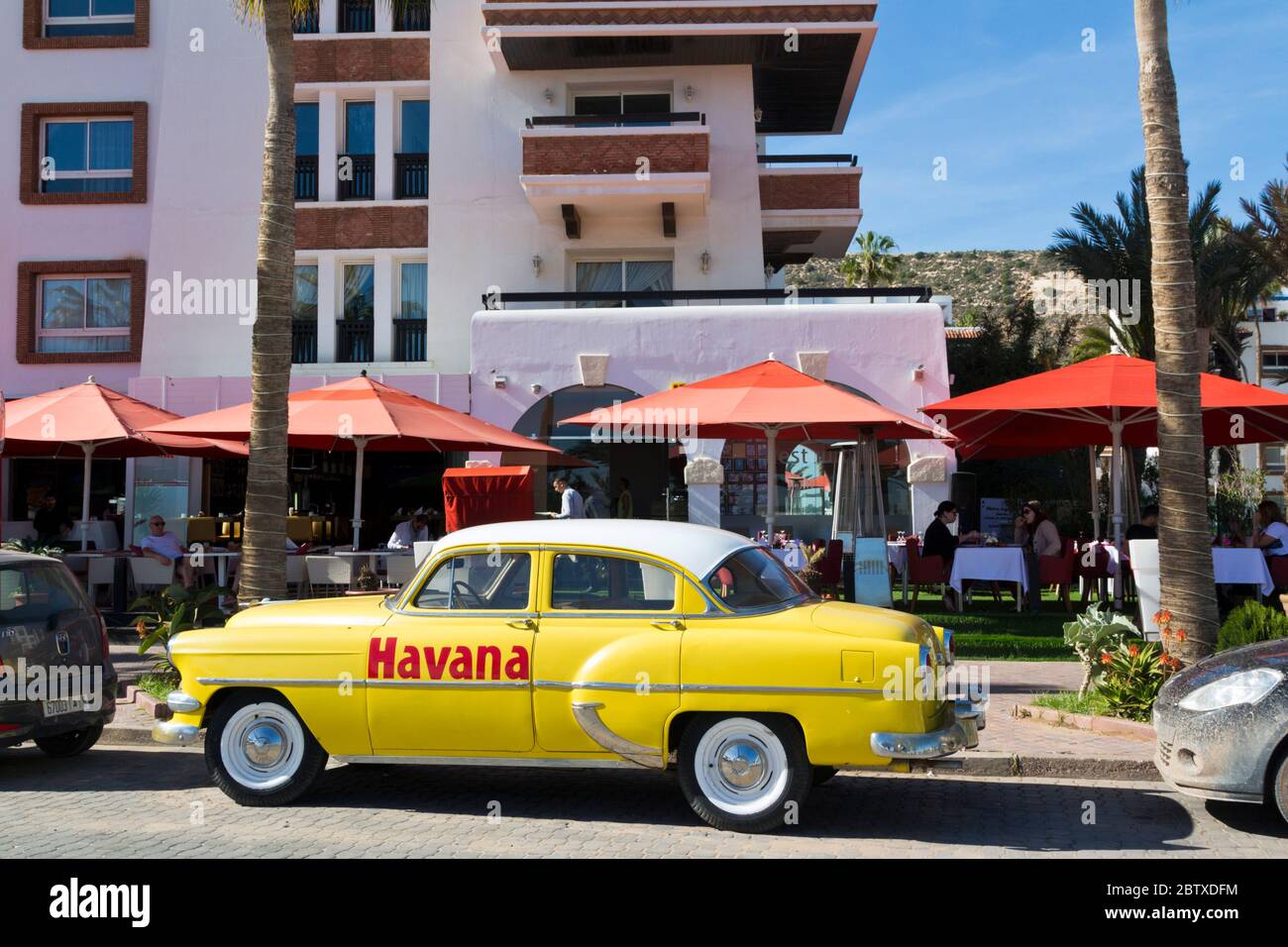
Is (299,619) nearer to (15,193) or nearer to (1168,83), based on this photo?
(1168,83)

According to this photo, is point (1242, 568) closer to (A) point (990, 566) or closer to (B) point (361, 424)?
(A) point (990, 566)

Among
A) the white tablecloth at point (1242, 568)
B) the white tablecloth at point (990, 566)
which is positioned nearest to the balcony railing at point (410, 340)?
the white tablecloth at point (990, 566)

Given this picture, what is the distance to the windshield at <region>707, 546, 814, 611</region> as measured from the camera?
6785mm

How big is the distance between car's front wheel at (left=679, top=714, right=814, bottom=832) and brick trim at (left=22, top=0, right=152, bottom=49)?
21.8 m

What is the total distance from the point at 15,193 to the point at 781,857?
22644mm

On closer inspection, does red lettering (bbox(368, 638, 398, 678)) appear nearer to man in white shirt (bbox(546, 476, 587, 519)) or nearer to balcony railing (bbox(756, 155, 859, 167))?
man in white shirt (bbox(546, 476, 587, 519))

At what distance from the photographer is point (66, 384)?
75.4 ft

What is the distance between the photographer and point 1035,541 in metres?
16.1

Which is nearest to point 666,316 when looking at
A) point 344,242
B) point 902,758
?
point 344,242

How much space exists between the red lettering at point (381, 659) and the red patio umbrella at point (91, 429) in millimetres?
8823

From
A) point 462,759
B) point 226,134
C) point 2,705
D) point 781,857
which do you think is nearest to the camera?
point 781,857

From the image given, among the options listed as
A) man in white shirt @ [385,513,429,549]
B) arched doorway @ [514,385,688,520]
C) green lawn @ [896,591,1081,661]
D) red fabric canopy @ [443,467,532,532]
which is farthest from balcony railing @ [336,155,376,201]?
green lawn @ [896,591,1081,661]

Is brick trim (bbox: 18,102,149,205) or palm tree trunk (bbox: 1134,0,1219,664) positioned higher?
brick trim (bbox: 18,102,149,205)
